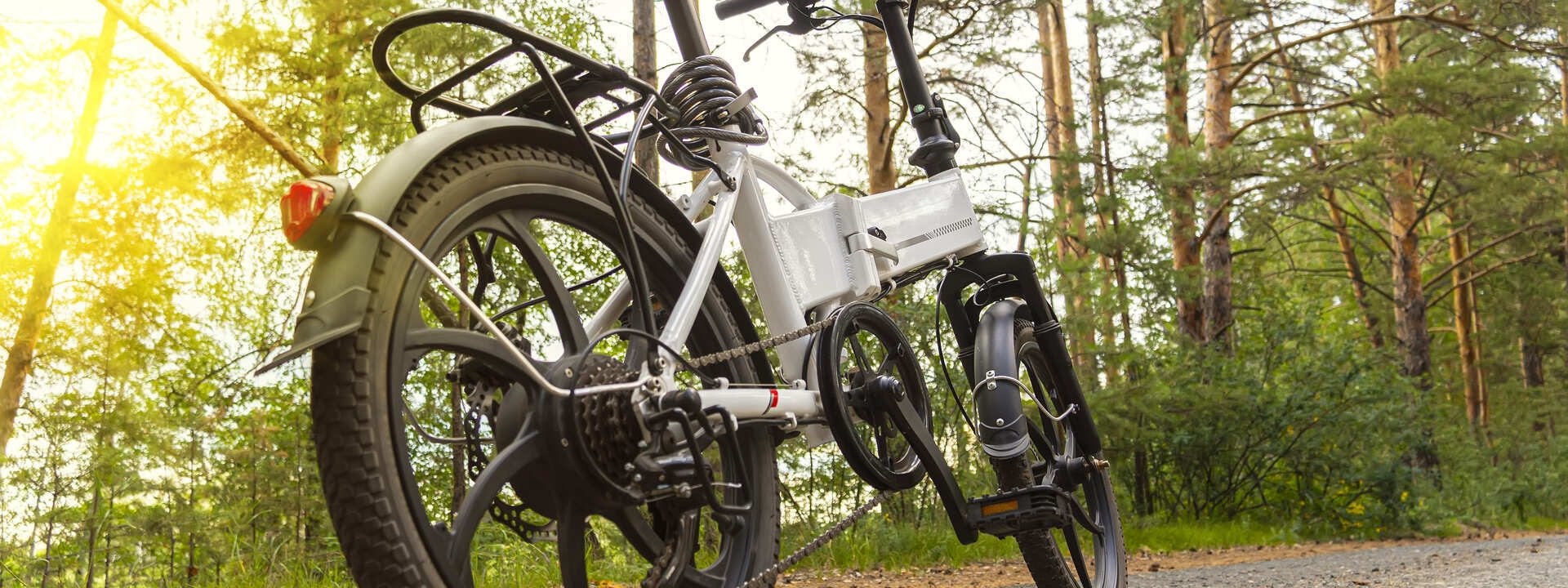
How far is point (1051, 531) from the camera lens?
10.8 ft

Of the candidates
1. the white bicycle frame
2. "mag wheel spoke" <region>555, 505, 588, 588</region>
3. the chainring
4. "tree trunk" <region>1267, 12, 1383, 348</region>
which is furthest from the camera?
"tree trunk" <region>1267, 12, 1383, 348</region>

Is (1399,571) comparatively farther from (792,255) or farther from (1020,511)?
(792,255)

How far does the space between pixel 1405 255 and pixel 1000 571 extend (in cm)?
1274

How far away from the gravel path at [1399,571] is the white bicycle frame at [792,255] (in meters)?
2.48

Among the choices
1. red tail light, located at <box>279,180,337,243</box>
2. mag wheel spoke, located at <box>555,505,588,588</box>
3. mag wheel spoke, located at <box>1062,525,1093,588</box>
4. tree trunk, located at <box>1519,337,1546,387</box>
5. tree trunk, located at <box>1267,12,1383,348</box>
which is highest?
tree trunk, located at <box>1267,12,1383,348</box>

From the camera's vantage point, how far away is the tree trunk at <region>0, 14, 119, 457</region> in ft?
24.8

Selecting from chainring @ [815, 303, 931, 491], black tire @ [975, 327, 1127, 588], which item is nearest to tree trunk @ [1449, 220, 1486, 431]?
black tire @ [975, 327, 1127, 588]

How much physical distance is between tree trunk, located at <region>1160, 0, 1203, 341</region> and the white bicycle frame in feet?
26.2

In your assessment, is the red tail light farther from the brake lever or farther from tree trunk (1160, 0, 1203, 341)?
tree trunk (1160, 0, 1203, 341)

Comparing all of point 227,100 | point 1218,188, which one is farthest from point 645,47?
point 1218,188

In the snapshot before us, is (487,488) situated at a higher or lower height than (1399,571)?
higher

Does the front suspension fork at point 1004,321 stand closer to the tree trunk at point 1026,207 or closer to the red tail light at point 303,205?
the red tail light at point 303,205

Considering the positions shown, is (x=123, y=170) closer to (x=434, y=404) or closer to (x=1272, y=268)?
(x=434, y=404)

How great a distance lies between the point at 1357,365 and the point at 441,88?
9.36m
